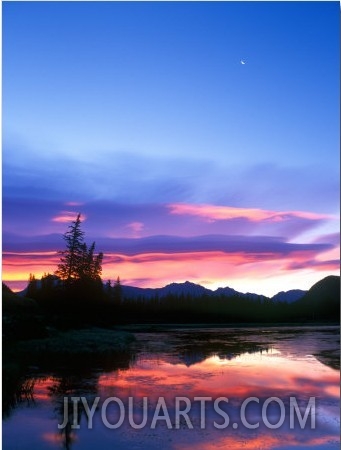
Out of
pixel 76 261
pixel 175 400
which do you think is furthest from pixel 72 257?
pixel 175 400

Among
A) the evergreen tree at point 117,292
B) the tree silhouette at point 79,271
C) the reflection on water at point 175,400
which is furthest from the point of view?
the evergreen tree at point 117,292

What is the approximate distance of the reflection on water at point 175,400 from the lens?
12.5m

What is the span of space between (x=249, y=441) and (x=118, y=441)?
3.75 m

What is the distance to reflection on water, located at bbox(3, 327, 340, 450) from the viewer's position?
12516 mm

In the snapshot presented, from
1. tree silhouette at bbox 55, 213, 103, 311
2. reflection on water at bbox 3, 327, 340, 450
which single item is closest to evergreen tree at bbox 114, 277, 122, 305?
tree silhouette at bbox 55, 213, 103, 311

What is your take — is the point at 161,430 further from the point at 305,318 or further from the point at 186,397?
the point at 305,318

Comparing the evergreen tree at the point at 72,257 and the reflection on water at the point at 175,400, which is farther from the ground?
the evergreen tree at the point at 72,257

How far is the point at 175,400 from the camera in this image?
660 inches

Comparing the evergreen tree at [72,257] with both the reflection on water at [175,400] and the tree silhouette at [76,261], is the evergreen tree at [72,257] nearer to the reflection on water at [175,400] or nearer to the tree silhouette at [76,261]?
the tree silhouette at [76,261]

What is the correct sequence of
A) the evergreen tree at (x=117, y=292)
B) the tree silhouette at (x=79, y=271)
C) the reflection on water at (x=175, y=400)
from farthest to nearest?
the evergreen tree at (x=117, y=292) < the tree silhouette at (x=79, y=271) < the reflection on water at (x=175, y=400)

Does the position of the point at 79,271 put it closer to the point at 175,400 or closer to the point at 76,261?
the point at 76,261

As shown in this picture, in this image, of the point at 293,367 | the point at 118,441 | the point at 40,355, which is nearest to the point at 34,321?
the point at 40,355

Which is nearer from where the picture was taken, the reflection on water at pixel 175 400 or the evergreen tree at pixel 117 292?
the reflection on water at pixel 175 400

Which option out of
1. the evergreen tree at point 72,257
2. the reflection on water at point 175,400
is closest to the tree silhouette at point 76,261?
the evergreen tree at point 72,257
